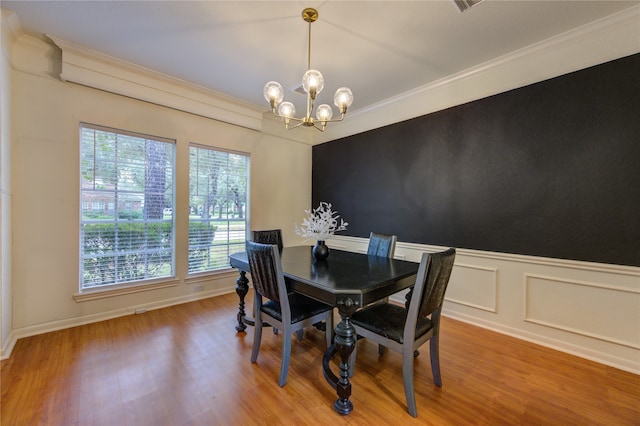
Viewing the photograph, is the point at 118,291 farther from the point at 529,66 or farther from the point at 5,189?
the point at 529,66

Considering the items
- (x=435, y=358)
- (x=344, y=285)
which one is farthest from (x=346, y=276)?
(x=435, y=358)

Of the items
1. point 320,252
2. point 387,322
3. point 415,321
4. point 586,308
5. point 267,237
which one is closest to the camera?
point 415,321

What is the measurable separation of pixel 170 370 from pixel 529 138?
3.93 metres

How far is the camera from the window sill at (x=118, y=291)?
2.86 meters

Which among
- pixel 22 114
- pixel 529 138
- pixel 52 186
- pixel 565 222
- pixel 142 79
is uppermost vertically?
pixel 142 79

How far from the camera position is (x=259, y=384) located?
1935 mm

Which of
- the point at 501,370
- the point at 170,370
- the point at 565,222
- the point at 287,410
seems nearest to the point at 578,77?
the point at 565,222

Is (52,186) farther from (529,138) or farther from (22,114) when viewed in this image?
(529,138)

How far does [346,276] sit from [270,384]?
38.5 inches

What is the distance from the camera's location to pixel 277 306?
6.92ft

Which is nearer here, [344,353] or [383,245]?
[344,353]

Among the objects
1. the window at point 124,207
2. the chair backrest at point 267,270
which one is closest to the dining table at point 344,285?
the chair backrest at point 267,270

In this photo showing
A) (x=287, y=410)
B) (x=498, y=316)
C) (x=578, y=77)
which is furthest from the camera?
(x=498, y=316)

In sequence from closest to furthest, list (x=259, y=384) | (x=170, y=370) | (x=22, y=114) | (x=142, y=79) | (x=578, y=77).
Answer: (x=259, y=384) < (x=170, y=370) < (x=578, y=77) < (x=22, y=114) < (x=142, y=79)
